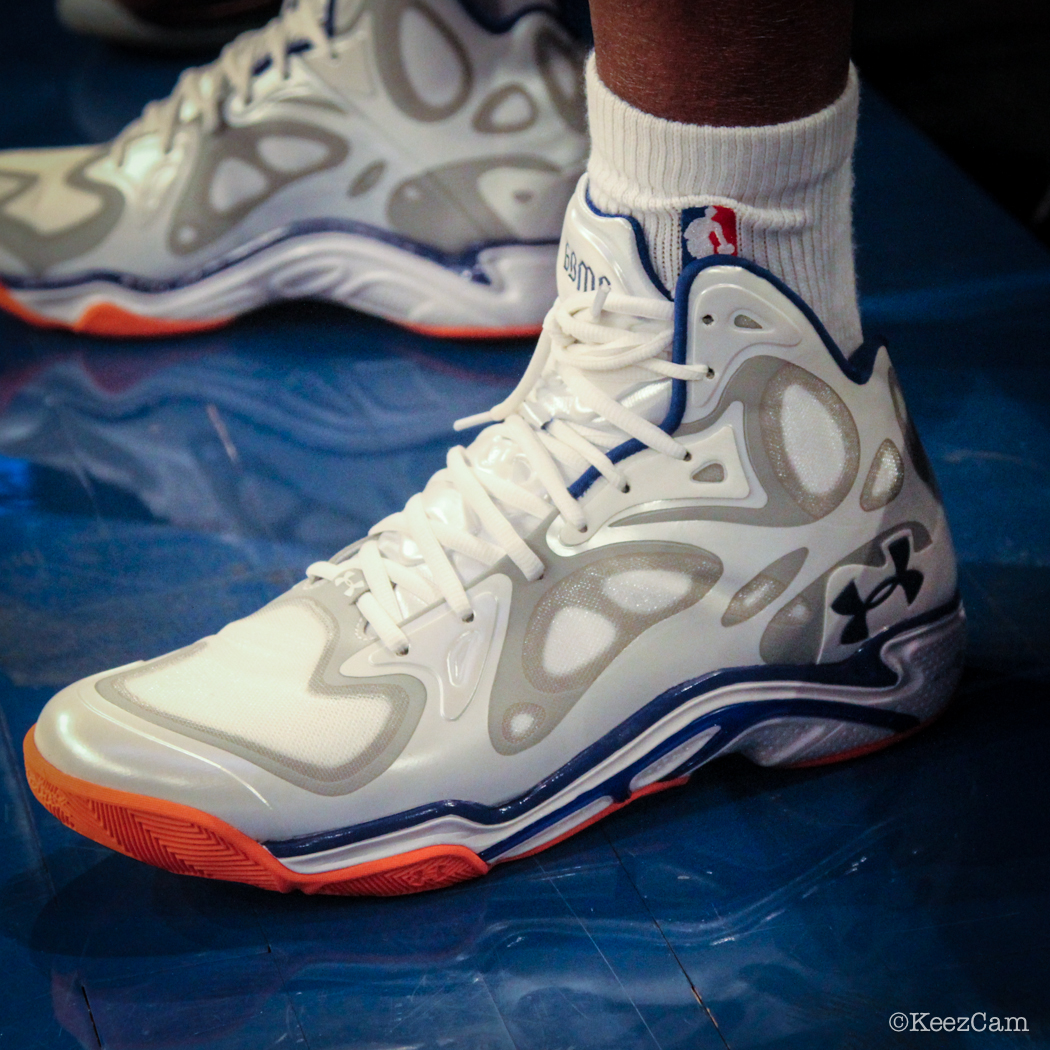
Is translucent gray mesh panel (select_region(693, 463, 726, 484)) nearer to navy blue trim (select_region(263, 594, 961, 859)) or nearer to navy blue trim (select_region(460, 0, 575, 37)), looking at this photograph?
navy blue trim (select_region(263, 594, 961, 859))

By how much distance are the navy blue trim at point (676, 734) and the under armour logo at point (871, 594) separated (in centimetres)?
1

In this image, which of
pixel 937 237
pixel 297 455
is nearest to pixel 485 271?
pixel 297 455

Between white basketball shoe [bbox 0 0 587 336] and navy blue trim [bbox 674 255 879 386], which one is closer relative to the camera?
navy blue trim [bbox 674 255 879 386]

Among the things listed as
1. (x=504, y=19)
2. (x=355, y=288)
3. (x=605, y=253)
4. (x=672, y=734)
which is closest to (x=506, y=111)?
(x=504, y=19)

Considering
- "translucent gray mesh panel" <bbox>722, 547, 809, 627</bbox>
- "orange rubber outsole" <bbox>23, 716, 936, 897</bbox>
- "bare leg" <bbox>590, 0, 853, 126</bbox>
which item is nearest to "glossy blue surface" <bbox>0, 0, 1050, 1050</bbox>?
"orange rubber outsole" <bbox>23, 716, 936, 897</bbox>

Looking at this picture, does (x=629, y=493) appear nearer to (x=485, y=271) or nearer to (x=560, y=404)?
(x=560, y=404)

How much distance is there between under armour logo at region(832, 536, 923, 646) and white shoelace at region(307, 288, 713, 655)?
5.0 inches

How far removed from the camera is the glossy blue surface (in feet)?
2.14

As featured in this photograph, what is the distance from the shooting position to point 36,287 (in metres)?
1.25

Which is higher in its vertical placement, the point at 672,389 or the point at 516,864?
the point at 672,389

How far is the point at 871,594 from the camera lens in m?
0.73

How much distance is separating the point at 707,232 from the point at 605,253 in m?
0.06

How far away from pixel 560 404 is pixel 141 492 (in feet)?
1.60

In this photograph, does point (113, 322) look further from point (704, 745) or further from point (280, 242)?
point (704, 745)
